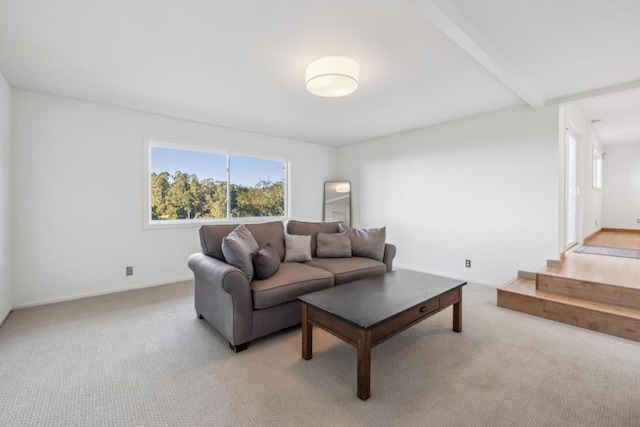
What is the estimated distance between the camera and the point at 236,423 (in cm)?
148

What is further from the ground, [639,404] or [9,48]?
[9,48]

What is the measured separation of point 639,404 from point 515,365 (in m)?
0.59

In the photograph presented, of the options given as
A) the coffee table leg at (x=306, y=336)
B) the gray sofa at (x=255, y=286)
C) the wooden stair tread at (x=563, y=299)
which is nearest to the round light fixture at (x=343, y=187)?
the gray sofa at (x=255, y=286)

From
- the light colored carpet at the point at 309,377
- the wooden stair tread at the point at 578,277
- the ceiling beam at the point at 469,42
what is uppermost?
the ceiling beam at the point at 469,42

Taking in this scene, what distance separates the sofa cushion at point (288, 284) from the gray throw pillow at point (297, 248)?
29 cm

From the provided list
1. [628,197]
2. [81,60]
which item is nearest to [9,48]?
[81,60]

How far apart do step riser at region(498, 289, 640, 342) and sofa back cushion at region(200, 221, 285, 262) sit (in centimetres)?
254

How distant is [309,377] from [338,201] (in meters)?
4.29

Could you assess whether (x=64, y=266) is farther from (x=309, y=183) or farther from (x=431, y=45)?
(x=431, y=45)

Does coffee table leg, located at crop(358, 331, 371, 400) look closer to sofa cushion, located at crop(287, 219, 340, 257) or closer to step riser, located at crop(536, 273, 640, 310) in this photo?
sofa cushion, located at crop(287, 219, 340, 257)

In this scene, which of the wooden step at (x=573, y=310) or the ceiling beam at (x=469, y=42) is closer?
the ceiling beam at (x=469, y=42)

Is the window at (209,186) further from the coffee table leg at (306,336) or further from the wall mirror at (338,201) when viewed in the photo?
the coffee table leg at (306,336)

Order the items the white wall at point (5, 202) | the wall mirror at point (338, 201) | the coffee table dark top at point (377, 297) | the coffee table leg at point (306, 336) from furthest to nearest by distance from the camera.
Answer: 1. the wall mirror at point (338, 201)
2. the white wall at point (5, 202)
3. the coffee table leg at point (306, 336)
4. the coffee table dark top at point (377, 297)

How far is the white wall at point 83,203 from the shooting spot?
123 inches
